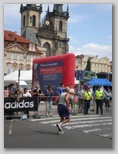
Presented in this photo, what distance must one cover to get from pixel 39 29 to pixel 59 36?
8.06 meters

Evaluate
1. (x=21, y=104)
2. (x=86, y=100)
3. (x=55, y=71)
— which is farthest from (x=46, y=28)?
(x=21, y=104)

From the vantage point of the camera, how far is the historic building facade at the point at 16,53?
66125 mm

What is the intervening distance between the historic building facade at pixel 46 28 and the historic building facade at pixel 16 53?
15425 mm

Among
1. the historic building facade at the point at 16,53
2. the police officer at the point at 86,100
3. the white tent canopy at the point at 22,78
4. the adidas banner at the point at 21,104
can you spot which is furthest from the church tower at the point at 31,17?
the adidas banner at the point at 21,104

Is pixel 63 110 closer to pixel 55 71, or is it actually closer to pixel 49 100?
pixel 49 100

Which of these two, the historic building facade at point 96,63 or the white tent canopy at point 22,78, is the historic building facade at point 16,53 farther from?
the white tent canopy at point 22,78

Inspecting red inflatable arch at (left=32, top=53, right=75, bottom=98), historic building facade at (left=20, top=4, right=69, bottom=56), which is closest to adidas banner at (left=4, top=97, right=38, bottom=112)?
red inflatable arch at (left=32, top=53, right=75, bottom=98)

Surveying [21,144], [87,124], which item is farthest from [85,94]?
[21,144]

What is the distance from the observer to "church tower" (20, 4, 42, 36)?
98.4 meters

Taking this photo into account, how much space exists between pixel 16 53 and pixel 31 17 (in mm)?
32320

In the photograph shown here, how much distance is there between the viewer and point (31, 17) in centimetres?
10062

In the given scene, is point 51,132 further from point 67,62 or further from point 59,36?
point 59,36

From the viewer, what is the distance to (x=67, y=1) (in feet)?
27.9

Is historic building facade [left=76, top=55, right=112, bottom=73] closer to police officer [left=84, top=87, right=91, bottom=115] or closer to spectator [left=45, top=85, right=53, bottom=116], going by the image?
police officer [left=84, top=87, right=91, bottom=115]
